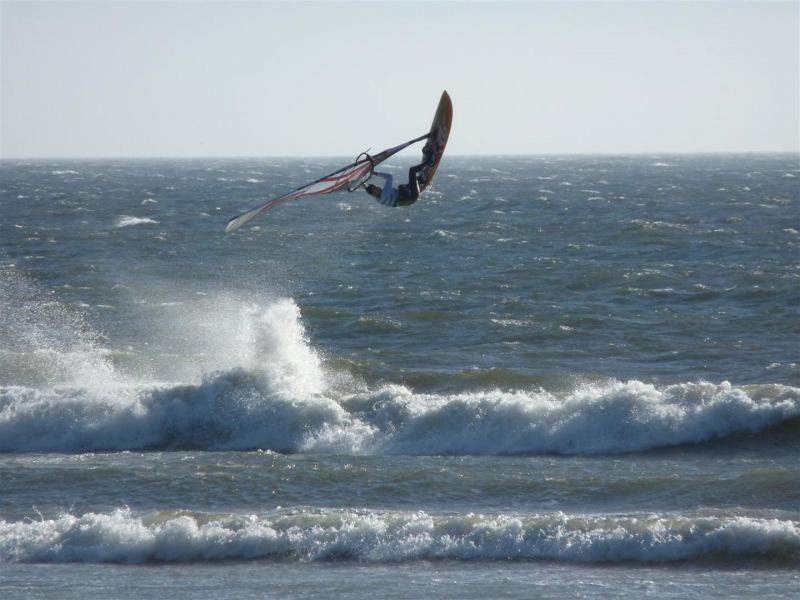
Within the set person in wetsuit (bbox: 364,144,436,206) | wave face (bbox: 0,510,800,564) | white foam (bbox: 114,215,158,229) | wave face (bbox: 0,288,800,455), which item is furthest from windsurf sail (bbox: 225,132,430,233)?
white foam (bbox: 114,215,158,229)

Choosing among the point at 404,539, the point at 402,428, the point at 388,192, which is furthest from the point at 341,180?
the point at 402,428

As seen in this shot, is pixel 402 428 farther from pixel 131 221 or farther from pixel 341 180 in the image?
pixel 131 221

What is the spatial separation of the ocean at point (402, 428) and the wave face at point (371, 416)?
1.8 inches

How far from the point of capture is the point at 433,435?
1719 centimetres

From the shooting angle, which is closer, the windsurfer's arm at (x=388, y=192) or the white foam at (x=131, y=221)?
the windsurfer's arm at (x=388, y=192)

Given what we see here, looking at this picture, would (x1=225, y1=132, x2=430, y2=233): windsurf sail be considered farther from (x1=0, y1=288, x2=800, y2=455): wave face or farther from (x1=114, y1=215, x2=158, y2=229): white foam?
(x1=114, y1=215, x2=158, y2=229): white foam

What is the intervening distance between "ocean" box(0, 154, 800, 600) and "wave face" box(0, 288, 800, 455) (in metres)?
0.04

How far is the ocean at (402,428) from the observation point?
12.1m

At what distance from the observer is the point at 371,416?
17812 millimetres

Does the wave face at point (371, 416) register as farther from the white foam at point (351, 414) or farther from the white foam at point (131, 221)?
the white foam at point (131, 221)

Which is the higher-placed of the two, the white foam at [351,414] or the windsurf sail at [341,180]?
the windsurf sail at [341,180]

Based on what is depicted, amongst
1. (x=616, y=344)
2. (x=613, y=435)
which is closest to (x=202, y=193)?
(x=616, y=344)

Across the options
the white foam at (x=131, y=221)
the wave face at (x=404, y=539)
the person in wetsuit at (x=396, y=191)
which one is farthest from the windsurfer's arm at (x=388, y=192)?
the white foam at (x=131, y=221)

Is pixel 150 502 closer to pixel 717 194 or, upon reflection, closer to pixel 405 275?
pixel 405 275
